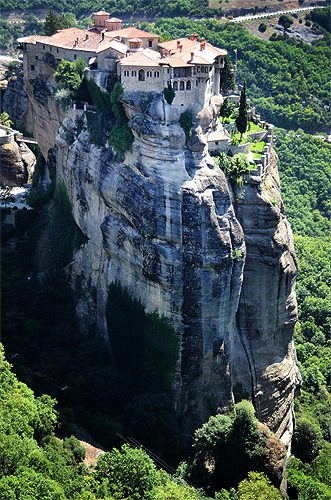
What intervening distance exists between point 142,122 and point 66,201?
13.6m

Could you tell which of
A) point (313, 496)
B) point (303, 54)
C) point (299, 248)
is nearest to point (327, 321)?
point (299, 248)

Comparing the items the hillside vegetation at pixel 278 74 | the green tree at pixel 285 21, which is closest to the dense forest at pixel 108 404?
the hillside vegetation at pixel 278 74

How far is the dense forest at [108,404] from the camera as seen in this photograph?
55.7 m

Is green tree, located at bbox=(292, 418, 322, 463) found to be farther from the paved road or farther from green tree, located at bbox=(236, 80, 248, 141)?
the paved road

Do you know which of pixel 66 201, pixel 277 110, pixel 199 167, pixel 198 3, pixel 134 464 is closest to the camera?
pixel 134 464

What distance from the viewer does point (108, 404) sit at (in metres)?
64.4

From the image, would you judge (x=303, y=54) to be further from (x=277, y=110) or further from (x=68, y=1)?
(x=68, y=1)

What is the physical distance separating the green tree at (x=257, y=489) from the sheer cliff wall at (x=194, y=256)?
6069 millimetres

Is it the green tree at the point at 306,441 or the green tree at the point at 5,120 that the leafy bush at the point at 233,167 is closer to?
the green tree at the point at 306,441

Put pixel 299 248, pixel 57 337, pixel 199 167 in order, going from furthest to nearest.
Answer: pixel 299 248, pixel 57 337, pixel 199 167

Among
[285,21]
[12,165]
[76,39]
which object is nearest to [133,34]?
[76,39]

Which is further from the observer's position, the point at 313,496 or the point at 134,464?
the point at 313,496

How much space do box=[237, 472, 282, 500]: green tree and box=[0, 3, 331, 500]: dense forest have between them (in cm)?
7

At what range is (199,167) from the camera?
62469mm
